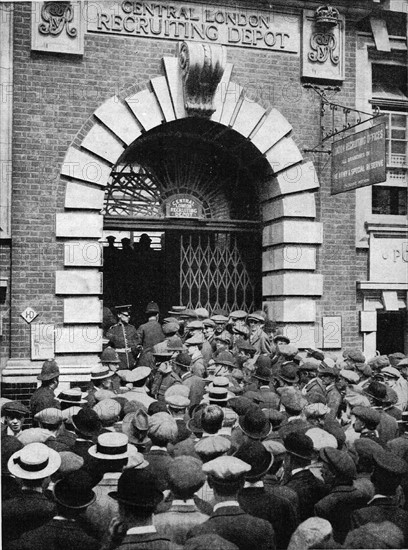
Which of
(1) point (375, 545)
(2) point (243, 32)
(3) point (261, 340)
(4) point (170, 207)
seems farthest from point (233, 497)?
(2) point (243, 32)

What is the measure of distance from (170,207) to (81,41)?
9.63ft

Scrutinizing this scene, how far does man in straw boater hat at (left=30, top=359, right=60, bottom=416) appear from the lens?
5636 millimetres

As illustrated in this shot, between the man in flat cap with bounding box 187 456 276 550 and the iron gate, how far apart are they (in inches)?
276

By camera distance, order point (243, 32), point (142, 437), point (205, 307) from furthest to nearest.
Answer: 1. point (205, 307)
2. point (243, 32)
3. point (142, 437)

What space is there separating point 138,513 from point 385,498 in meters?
1.62

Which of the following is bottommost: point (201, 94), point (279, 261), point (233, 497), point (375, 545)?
point (375, 545)

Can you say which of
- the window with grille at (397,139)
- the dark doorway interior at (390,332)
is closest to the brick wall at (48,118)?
the window with grille at (397,139)

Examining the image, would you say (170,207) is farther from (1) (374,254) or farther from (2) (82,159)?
(1) (374,254)

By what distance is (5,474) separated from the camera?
396 centimetres

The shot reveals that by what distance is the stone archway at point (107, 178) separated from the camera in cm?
936

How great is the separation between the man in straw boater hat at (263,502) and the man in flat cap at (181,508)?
0.33 meters

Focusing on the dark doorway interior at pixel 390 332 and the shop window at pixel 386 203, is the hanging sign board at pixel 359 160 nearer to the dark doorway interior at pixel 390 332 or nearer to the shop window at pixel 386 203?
the shop window at pixel 386 203

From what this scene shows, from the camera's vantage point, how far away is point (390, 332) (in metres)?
11.3

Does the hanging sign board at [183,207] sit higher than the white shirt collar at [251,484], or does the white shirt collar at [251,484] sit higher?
the hanging sign board at [183,207]
